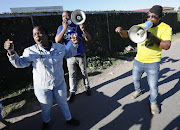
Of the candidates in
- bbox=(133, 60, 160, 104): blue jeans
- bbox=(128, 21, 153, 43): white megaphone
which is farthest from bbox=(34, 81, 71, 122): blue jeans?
bbox=(133, 60, 160, 104): blue jeans

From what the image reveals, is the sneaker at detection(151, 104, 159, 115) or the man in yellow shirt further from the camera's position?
the sneaker at detection(151, 104, 159, 115)

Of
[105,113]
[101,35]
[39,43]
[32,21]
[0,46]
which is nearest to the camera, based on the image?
[39,43]

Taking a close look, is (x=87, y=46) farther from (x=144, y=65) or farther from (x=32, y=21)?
(x=144, y=65)

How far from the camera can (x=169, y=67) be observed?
529 centimetres

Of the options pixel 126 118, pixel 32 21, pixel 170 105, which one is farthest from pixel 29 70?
pixel 170 105

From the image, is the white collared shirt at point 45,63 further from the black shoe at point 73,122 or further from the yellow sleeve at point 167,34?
the yellow sleeve at point 167,34

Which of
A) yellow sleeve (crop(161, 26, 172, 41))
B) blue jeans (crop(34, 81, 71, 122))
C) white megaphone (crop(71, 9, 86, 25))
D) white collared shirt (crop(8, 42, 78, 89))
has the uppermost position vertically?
white megaphone (crop(71, 9, 86, 25))

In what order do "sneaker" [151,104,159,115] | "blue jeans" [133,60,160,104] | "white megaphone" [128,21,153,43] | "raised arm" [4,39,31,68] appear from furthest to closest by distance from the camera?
"sneaker" [151,104,159,115] < "blue jeans" [133,60,160,104] < "white megaphone" [128,21,153,43] < "raised arm" [4,39,31,68]

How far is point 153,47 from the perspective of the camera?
2.51m

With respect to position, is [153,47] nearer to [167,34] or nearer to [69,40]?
[167,34]

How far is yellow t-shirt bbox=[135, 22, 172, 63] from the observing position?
7.62 ft

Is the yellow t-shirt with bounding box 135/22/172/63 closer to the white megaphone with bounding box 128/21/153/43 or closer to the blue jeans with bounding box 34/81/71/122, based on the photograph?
the white megaphone with bounding box 128/21/153/43

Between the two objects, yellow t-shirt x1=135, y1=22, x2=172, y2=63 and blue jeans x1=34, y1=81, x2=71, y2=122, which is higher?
yellow t-shirt x1=135, y1=22, x2=172, y2=63

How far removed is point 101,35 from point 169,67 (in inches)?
166
